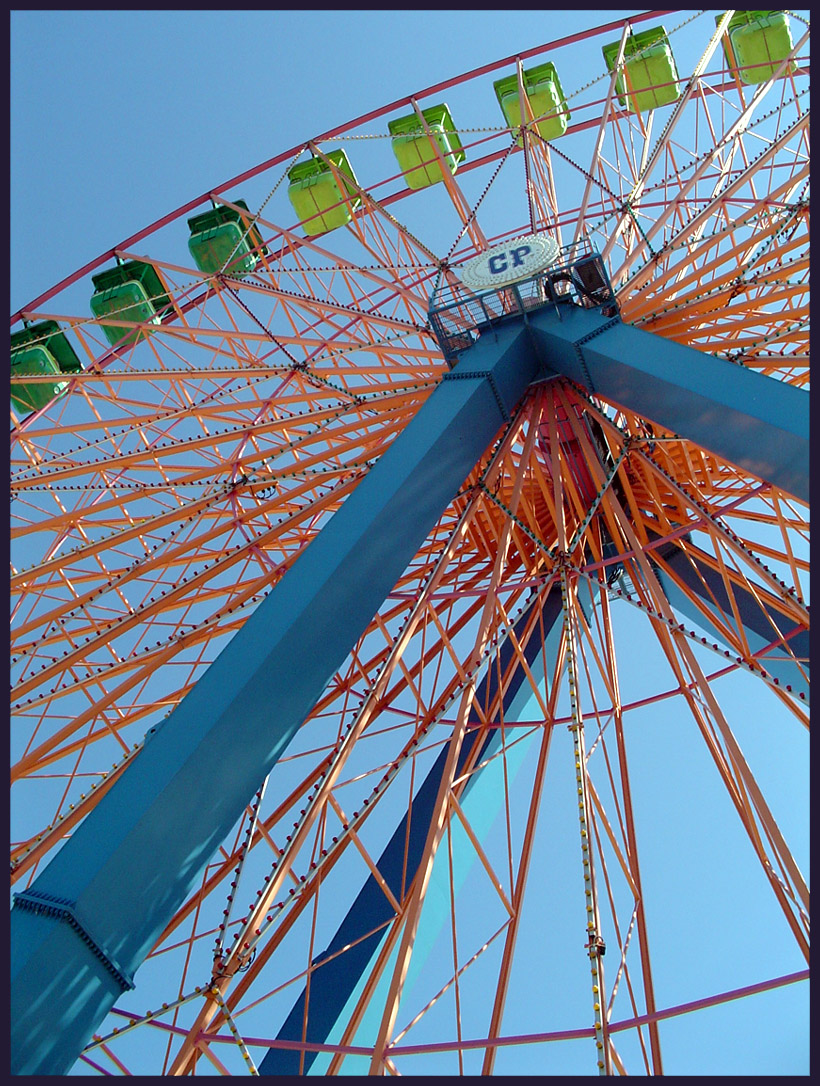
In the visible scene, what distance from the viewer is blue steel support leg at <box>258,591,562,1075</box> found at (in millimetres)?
8148

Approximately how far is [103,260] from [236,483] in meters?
6.32

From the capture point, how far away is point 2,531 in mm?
6910

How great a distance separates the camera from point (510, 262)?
10.5 meters

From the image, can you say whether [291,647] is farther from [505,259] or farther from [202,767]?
[505,259]

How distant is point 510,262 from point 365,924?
6.84 m

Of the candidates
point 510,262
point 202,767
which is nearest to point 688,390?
point 510,262

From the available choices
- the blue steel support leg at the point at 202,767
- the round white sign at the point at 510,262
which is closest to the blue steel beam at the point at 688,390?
the round white sign at the point at 510,262

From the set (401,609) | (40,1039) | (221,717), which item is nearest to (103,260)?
(401,609)

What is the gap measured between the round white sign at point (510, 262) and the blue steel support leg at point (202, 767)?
2.40 meters

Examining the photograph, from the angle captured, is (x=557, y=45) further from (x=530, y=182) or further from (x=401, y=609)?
(x=401, y=609)

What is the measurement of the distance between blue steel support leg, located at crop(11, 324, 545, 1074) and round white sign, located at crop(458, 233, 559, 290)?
7.87 ft

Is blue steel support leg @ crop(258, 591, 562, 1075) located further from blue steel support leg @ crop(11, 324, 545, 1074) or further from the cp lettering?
the cp lettering

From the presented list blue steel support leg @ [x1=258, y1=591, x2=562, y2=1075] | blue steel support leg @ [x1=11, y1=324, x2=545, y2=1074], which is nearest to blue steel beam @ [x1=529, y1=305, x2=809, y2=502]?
blue steel support leg @ [x1=11, y1=324, x2=545, y2=1074]

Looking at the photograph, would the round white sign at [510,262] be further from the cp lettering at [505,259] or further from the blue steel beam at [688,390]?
the blue steel beam at [688,390]
